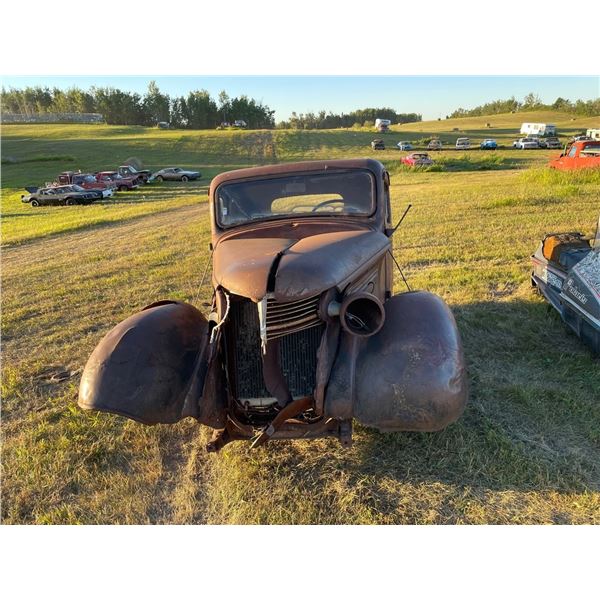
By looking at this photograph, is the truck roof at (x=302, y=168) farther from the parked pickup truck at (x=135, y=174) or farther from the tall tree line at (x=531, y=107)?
the tall tree line at (x=531, y=107)

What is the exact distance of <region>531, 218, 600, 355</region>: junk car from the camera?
14.6 feet

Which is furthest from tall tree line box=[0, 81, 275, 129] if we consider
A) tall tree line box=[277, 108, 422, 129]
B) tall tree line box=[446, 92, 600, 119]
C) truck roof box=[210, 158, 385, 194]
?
truck roof box=[210, 158, 385, 194]

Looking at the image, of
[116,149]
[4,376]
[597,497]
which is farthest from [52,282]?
[116,149]

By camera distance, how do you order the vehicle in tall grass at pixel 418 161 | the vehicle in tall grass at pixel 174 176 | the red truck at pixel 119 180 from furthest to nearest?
the vehicle in tall grass at pixel 174 176
the vehicle in tall grass at pixel 418 161
the red truck at pixel 119 180

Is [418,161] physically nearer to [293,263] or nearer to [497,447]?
[497,447]

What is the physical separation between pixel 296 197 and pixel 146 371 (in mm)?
2087

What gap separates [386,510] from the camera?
2973 millimetres

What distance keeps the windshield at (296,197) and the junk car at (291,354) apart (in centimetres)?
56

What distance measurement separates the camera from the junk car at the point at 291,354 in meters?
2.76

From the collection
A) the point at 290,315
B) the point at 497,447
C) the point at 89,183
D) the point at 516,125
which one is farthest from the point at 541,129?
the point at 290,315

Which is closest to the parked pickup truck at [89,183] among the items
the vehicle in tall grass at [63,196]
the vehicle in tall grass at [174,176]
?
the vehicle in tall grass at [63,196]

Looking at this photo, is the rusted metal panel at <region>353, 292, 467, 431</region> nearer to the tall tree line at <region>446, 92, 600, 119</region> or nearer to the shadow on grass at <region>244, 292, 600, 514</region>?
the shadow on grass at <region>244, 292, 600, 514</region>

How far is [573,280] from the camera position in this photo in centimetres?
482

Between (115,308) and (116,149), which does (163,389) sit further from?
(116,149)
